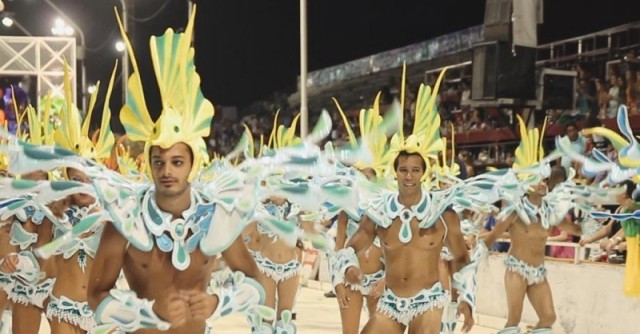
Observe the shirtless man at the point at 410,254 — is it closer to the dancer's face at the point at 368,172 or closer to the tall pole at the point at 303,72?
the dancer's face at the point at 368,172

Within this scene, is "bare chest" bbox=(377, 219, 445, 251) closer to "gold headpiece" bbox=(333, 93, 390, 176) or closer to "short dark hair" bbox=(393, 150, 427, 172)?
"short dark hair" bbox=(393, 150, 427, 172)

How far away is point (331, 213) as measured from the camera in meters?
6.55

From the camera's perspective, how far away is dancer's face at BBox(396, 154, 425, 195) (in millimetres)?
5590

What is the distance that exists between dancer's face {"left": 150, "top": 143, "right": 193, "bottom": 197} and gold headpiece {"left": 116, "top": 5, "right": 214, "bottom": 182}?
0.11 feet

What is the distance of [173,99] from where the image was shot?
385cm

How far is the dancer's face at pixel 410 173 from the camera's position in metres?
5.59

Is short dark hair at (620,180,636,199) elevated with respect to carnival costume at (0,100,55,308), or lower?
elevated

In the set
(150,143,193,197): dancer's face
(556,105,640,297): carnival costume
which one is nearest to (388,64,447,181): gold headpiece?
(556,105,640,297): carnival costume

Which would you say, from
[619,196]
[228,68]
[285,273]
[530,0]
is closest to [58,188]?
[285,273]

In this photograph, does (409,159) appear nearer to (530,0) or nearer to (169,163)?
(169,163)

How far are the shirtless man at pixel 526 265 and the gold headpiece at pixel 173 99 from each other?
443cm

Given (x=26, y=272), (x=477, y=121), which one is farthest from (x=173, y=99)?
(x=477, y=121)

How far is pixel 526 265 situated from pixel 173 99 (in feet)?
15.5

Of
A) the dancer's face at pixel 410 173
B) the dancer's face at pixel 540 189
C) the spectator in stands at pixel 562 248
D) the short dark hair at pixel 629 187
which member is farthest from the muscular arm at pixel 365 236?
the spectator in stands at pixel 562 248
